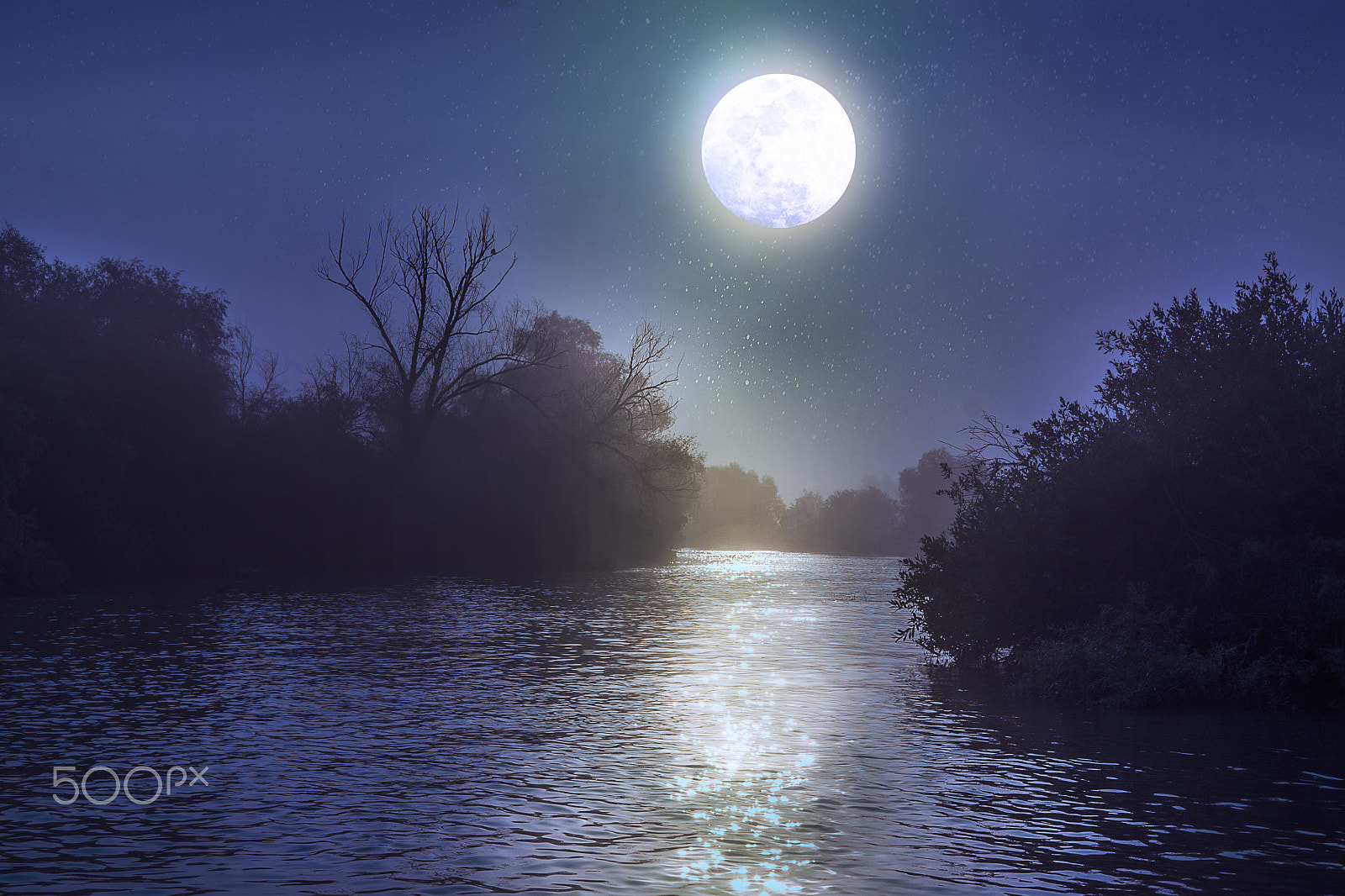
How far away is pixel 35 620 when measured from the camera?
121ft

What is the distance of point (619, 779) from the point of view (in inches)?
603

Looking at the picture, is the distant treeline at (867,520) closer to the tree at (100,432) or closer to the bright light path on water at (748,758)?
the tree at (100,432)

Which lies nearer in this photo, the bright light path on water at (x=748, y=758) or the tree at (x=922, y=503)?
the bright light path on water at (x=748, y=758)

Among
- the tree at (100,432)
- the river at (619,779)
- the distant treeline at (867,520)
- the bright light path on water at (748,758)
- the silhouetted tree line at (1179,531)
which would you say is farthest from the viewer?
the distant treeline at (867,520)

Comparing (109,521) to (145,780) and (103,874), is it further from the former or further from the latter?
(103,874)

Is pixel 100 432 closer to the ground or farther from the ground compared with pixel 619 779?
farther from the ground

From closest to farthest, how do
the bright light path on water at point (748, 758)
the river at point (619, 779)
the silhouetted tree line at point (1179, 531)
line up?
the river at point (619, 779) < the bright light path on water at point (748, 758) < the silhouetted tree line at point (1179, 531)

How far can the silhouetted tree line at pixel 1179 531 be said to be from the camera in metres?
22.7

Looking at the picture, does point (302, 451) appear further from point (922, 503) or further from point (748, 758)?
point (922, 503)

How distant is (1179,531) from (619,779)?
1569 centimetres

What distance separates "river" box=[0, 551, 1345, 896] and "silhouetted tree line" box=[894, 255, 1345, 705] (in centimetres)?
154

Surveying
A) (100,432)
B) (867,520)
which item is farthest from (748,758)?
(867,520)

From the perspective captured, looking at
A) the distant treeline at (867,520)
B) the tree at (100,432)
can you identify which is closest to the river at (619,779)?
the tree at (100,432)

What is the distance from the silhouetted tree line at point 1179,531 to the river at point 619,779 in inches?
60.5
